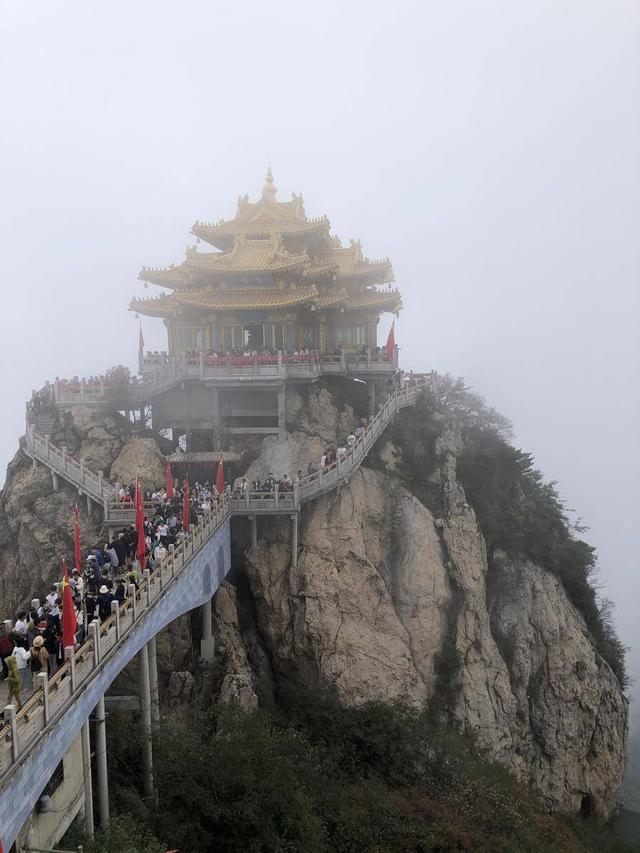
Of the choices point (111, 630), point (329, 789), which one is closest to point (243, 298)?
point (111, 630)

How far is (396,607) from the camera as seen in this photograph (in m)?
28.5

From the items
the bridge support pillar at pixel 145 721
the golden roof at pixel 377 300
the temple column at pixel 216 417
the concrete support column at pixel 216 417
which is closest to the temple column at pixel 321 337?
the golden roof at pixel 377 300

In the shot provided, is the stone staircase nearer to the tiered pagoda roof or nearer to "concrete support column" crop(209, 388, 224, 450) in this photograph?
"concrete support column" crop(209, 388, 224, 450)

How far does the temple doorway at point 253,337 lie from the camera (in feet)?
111

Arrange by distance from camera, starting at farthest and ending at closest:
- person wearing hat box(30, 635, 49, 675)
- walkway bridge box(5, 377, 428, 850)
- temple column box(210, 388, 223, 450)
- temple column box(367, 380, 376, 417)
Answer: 1. temple column box(367, 380, 376, 417)
2. temple column box(210, 388, 223, 450)
3. person wearing hat box(30, 635, 49, 675)
4. walkway bridge box(5, 377, 428, 850)

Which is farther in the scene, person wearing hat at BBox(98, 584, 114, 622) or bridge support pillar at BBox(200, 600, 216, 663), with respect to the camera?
bridge support pillar at BBox(200, 600, 216, 663)

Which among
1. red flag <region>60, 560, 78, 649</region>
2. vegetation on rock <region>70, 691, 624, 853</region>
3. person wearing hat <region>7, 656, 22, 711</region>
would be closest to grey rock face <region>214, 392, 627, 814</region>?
vegetation on rock <region>70, 691, 624, 853</region>

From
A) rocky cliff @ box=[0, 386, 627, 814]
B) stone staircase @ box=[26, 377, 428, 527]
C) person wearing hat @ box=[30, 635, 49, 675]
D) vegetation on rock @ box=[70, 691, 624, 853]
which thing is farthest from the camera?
rocky cliff @ box=[0, 386, 627, 814]

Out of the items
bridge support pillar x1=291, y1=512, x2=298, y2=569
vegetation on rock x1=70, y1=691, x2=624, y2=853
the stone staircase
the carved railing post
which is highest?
the stone staircase

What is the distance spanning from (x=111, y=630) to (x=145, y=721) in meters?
4.41

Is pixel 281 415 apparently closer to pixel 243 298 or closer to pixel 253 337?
pixel 253 337

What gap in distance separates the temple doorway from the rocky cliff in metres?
3.61

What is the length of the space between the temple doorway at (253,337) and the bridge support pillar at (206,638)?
14085mm

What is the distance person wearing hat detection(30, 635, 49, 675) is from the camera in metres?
13.4
